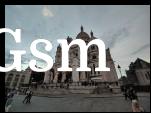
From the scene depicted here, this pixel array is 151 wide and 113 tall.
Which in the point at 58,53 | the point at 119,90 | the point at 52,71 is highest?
the point at 58,53

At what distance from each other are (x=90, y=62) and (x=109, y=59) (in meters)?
4.07

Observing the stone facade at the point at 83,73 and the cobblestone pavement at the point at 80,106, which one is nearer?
the cobblestone pavement at the point at 80,106

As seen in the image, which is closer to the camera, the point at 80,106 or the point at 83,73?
the point at 80,106

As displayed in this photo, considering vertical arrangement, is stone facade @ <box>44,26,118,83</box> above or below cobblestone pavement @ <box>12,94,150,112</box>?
above

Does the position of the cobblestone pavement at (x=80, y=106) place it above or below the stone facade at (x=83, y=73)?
below

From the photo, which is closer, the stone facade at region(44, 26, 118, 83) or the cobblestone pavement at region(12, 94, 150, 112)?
the cobblestone pavement at region(12, 94, 150, 112)

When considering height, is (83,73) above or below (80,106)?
above

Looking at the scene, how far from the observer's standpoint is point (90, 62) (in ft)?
94.1
